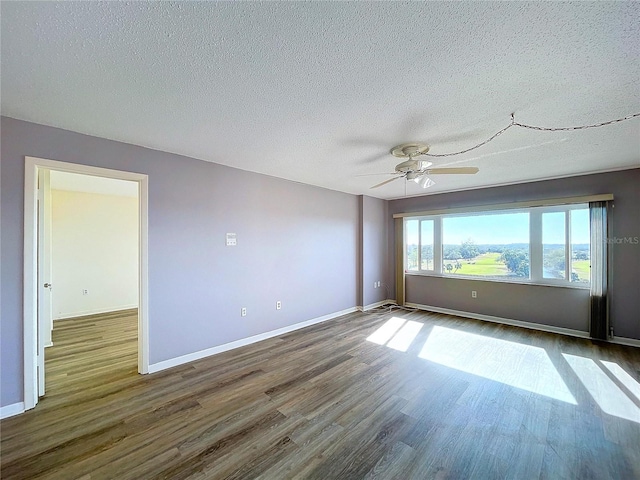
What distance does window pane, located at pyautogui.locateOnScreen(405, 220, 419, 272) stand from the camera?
5.88m

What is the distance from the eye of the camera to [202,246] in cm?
328

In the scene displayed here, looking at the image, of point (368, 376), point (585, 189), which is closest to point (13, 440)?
point (368, 376)

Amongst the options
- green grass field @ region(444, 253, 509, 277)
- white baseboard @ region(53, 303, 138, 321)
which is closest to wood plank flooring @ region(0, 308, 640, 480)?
green grass field @ region(444, 253, 509, 277)

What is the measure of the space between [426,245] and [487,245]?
117 cm

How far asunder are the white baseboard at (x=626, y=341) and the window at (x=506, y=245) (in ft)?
2.64

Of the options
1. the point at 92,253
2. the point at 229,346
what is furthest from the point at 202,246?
the point at 92,253

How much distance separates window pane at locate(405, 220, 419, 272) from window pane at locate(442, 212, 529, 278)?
604 millimetres

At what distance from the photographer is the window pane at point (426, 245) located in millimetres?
5652

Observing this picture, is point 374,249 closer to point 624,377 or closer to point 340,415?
point 624,377

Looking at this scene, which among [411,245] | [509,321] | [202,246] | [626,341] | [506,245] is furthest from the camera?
[411,245]

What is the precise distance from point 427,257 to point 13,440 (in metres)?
6.11

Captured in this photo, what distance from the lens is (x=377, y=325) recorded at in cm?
452

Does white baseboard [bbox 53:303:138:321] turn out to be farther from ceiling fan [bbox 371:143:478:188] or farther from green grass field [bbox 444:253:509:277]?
green grass field [bbox 444:253:509:277]

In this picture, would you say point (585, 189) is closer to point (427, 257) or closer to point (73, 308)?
point (427, 257)
